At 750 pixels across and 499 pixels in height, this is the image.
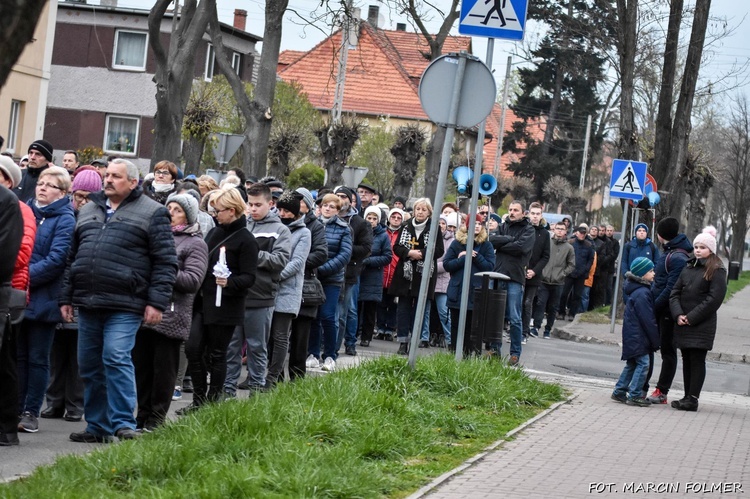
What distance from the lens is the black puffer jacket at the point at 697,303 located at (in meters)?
12.7

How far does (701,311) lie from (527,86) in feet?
202

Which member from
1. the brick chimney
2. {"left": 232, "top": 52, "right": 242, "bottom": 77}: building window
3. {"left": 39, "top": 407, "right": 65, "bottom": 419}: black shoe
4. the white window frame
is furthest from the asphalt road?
the brick chimney

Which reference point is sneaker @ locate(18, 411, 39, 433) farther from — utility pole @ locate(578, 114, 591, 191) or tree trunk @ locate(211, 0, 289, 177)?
utility pole @ locate(578, 114, 591, 191)

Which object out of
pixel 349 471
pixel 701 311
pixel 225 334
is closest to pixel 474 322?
pixel 701 311

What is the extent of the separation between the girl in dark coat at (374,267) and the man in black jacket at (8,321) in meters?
8.76

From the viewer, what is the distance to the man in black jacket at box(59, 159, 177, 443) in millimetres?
8484

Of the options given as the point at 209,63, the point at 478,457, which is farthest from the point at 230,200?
the point at 209,63

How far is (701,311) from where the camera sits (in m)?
12.7

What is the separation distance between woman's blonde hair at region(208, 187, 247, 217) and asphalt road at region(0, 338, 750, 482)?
6.20ft

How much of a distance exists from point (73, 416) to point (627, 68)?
20.6 metres

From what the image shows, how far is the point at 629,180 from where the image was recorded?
23.2 metres

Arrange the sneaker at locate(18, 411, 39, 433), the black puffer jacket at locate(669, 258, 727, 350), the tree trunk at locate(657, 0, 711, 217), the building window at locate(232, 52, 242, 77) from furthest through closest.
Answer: the building window at locate(232, 52, 242, 77) → the tree trunk at locate(657, 0, 711, 217) → the black puffer jacket at locate(669, 258, 727, 350) → the sneaker at locate(18, 411, 39, 433)

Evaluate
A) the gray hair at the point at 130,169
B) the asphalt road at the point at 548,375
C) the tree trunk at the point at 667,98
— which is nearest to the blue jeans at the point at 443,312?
the asphalt road at the point at 548,375

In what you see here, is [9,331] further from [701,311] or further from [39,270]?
[701,311]
